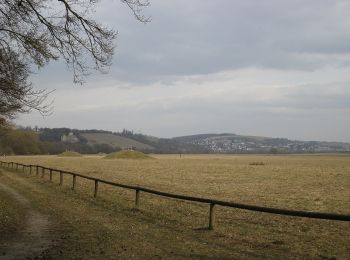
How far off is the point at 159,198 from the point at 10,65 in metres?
9.72

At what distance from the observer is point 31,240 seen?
37.1 ft

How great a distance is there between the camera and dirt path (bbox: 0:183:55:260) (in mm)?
9734

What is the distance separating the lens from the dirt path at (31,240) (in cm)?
973

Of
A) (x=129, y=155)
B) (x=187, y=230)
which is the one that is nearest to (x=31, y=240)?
(x=187, y=230)

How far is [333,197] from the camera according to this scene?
23078 mm

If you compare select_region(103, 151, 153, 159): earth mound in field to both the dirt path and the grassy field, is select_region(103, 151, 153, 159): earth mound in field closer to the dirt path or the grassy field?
the grassy field

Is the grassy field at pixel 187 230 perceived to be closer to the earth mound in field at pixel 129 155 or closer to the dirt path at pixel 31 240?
the dirt path at pixel 31 240

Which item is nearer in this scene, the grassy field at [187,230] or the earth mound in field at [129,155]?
the grassy field at [187,230]

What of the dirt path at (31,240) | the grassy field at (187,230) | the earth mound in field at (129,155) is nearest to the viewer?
the dirt path at (31,240)

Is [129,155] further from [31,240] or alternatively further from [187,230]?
[31,240]

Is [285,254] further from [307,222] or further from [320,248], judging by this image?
[307,222]

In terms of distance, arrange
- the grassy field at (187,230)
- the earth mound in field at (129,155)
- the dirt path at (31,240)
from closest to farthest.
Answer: the dirt path at (31,240), the grassy field at (187,230), the earth mound in field at (129,155)

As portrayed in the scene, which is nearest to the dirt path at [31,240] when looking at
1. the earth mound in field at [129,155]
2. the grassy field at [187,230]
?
the grassy field at [187,230]

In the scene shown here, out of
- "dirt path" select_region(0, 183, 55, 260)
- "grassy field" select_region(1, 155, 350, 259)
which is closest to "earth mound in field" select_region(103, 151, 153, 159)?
"grassy field" select_region(1, 155, 350, 259)
